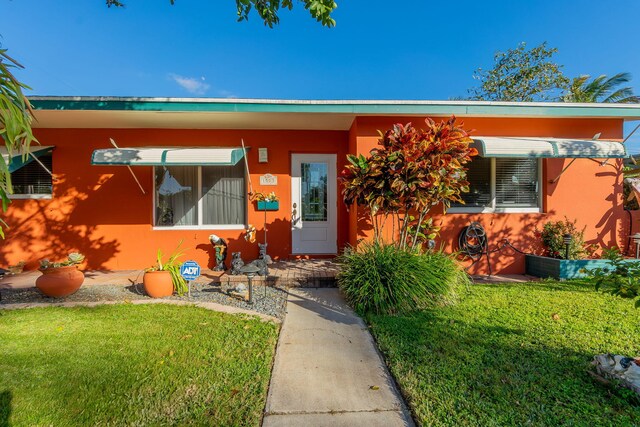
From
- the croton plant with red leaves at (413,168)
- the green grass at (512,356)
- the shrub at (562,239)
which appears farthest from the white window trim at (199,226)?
the shrub at (562,239)

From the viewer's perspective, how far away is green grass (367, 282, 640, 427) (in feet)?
7.64

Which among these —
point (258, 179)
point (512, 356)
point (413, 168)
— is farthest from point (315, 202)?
point (512, 356)

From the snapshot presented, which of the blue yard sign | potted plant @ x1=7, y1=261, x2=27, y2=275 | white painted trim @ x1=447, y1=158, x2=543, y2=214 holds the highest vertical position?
white painted trim @ x1=447, y1=158, x2=543, y2=214

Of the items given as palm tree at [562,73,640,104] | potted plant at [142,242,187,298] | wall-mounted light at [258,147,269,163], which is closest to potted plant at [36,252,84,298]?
potted plant at [142,242,187,298]

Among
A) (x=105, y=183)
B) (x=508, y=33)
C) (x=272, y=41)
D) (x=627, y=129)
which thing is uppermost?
(x=508, y=33)

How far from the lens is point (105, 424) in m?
2.22

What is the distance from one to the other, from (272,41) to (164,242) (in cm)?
917

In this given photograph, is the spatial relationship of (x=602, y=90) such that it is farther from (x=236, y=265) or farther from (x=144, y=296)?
(x=144, y=296)

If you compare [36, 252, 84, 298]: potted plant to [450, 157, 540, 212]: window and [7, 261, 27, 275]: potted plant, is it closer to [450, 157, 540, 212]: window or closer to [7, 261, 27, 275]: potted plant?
[7, 261, 27, 275]: potted plant

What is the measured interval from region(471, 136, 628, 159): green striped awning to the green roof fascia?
2.35 feet

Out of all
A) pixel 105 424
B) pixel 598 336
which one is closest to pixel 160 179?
pixel 105 424

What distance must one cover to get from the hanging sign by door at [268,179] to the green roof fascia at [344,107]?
5.89ft

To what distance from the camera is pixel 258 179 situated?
24.7 ft

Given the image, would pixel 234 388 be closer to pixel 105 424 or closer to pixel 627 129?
pixel 105 424
